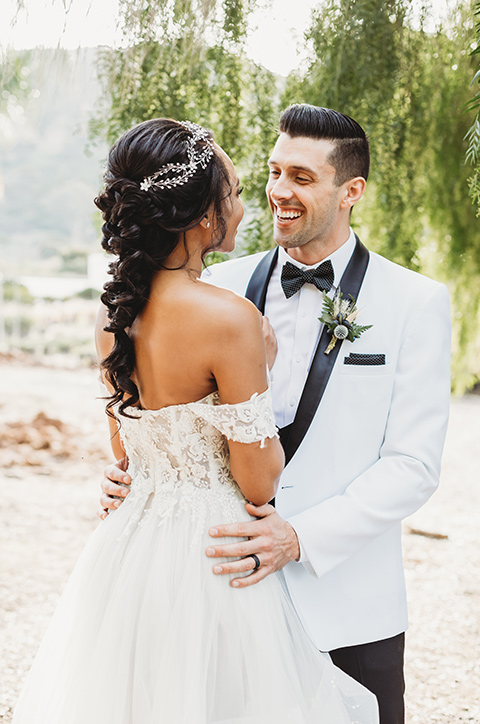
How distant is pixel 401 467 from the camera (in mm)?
1848

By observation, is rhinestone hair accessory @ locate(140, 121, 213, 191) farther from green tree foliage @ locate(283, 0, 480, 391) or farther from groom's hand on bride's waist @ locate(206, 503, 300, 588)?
green tree foliage @ locate(283, 0, 480, 391)

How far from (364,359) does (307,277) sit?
1.01ft

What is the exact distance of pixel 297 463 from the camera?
1934 mm

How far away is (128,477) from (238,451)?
1.33ft

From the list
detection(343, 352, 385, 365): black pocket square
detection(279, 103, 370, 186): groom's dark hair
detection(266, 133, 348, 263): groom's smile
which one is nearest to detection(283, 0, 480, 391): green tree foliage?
detection(279, 103, 370, 186): groom's dark hair

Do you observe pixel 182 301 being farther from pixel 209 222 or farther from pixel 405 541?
pixel 405 541

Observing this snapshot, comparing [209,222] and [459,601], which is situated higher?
[209,222]

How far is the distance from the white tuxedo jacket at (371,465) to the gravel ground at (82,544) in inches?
65.7

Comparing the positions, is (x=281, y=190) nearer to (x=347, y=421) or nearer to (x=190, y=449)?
(x=347, y=421)

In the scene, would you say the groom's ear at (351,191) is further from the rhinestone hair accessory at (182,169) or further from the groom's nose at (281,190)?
the rhinestone hair accessory at (182,169)

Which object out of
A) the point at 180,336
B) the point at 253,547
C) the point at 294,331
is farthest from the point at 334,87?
the point at 253,547

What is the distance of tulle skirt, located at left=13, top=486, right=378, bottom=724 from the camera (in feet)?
5.00

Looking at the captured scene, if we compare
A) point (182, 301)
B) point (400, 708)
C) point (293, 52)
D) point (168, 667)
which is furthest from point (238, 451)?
point (293, 52)

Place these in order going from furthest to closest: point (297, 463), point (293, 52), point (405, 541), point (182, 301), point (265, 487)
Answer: point (405, 541) → point (293, 52) → point (297, 463) → point (265, 487) → point (182, 301)
